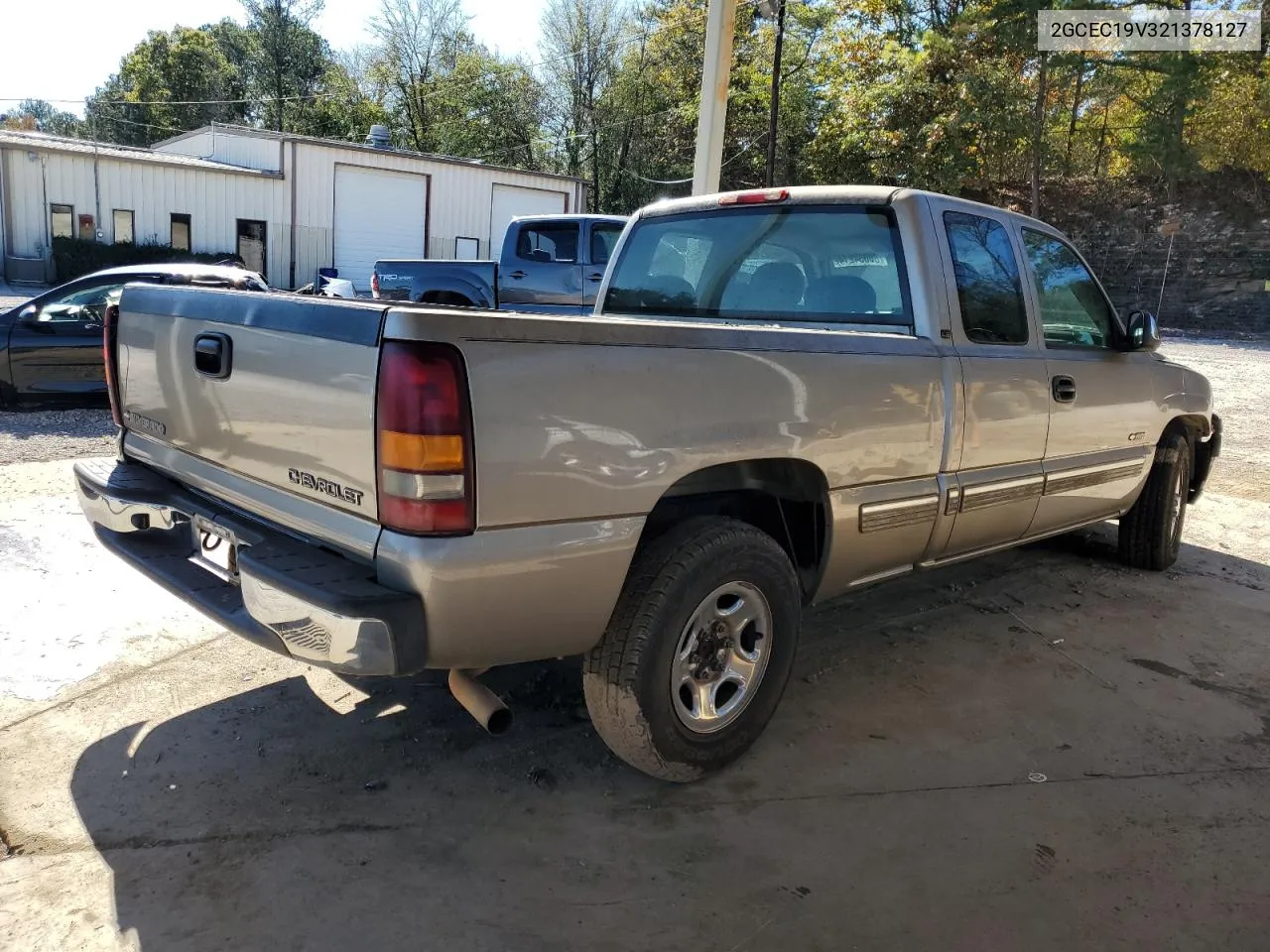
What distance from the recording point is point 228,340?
2732 mm

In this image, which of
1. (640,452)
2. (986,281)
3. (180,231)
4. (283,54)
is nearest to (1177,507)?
(986,281)

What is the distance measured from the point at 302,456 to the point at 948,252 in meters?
2.63

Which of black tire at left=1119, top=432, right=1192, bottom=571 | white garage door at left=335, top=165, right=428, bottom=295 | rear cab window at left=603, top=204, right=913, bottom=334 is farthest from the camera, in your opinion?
white garage door at left=335, top=165, right=428, bottom=295

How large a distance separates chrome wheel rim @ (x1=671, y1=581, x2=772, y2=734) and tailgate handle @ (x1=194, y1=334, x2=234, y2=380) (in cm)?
157

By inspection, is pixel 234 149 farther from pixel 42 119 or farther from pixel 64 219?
pixel 42 119

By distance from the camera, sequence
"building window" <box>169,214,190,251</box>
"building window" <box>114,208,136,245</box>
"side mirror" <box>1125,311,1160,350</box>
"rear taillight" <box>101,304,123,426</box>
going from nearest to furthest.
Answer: "rear taillight" <box>101,304,123,426</box> → "side mirror" <box>1125,311,1160,350</box> → "building window" <box>114,208,136,245</box> → "building window" <box>169,214,190,251</box>

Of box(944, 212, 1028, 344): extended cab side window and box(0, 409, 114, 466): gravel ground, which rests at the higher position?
box(944, 212, 1028, 344): extended cab side window

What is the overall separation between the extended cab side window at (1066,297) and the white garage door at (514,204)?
26.9 m

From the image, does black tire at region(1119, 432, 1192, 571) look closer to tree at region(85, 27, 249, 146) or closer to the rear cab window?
the rear cab window

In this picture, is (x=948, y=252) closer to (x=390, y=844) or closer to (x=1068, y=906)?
(x=1068, y=906)

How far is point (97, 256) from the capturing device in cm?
2456

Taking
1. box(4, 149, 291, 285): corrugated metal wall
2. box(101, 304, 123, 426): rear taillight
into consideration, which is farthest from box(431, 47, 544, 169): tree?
box(101, 304, 123, 426): rear taillight

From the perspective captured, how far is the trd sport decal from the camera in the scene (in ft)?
7.79

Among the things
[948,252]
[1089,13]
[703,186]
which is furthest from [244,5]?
[948,252]
